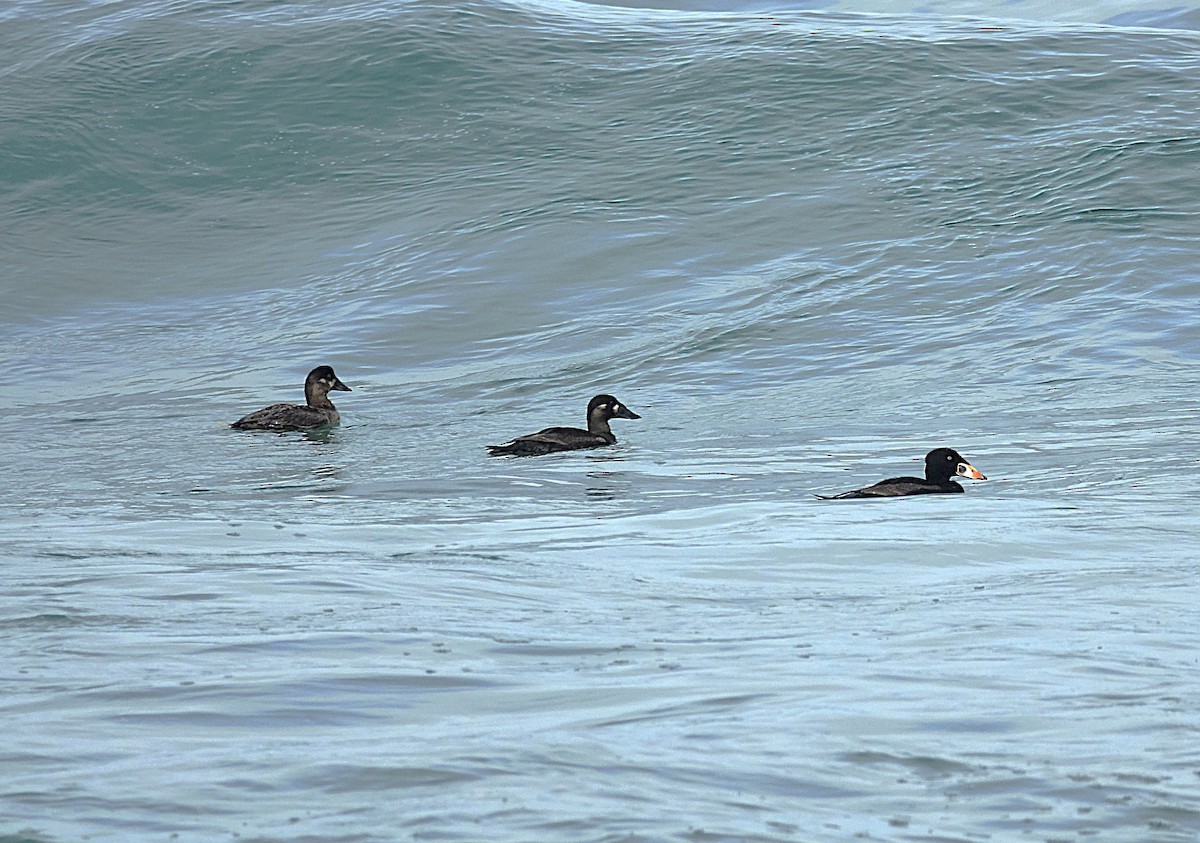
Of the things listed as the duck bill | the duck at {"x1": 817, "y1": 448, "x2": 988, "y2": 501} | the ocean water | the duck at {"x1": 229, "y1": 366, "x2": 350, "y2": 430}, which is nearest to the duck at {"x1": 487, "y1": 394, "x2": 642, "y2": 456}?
the ocean water

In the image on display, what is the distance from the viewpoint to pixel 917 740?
448 cm

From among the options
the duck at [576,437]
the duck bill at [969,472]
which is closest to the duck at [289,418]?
the duck at [576,437]

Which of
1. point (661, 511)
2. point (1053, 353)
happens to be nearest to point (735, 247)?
point (1053, 353)

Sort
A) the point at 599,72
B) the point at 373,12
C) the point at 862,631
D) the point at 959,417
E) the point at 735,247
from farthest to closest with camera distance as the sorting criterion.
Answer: the point at 373,12 < the point at 599,72 < the point at 735,247 < the point at 959,417 < the point at 862,631

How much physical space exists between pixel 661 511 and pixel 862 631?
333 cm

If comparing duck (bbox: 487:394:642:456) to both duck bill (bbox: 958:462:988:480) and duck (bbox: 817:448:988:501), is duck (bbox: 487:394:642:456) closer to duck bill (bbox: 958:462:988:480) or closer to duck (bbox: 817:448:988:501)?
duck (bbox: 817:448:988:501)

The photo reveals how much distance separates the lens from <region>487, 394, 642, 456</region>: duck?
38.1 ft

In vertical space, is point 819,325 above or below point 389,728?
above

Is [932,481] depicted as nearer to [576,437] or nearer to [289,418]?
[576,437]

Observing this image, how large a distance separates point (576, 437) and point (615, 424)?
170cm

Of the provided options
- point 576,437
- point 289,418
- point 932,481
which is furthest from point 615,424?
point 932,481

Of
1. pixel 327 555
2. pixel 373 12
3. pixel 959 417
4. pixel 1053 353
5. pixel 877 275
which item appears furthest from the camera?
pixel 373 12

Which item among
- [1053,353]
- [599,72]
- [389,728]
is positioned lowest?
[389,728]

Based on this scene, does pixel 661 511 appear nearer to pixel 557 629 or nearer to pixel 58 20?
pixel 557 629
